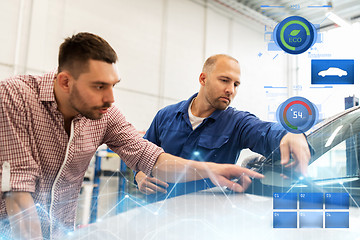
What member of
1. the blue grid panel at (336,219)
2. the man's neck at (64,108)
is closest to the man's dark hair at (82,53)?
the man's neck at (64,108)

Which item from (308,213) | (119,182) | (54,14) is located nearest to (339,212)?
(308,213)

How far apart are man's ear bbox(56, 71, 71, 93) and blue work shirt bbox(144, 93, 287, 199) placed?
242mm

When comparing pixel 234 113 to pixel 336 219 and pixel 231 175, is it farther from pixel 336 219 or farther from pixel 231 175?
pixel 336 219

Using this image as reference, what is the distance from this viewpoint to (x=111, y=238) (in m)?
0.64

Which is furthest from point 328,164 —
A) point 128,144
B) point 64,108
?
point 64,108

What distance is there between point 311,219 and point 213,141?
0.25 meters

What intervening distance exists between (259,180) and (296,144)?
105 millimetres

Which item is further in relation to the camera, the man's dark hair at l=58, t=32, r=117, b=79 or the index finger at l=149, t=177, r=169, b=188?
the index finger at l=149, t=177, r=169, b=188

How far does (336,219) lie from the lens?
0.62m

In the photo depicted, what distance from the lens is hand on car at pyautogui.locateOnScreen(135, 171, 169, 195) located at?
27.6 inches

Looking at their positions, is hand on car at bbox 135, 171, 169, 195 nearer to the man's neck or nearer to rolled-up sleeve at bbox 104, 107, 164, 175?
rolled-up sleeve at bbox 104, 107, 164, 175

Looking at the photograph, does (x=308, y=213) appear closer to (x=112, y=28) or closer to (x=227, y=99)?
(x=227, y=99)

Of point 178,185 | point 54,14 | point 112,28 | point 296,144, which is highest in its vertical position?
point 54,14

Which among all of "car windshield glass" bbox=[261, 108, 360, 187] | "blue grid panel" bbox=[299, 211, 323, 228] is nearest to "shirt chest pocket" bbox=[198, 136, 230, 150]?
"car windshield glass" bbox=[261, 108, 360, 187]
